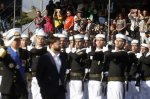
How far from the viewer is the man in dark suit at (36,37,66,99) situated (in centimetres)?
959

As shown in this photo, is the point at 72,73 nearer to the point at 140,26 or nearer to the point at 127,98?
A: the point at 127,98

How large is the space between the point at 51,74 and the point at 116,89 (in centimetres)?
400

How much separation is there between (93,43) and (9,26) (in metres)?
→ 7.55

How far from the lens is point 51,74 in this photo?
31.6ft

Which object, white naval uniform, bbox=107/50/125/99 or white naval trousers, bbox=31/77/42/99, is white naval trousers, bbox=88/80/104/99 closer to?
white naval uniform, bbox=107/50/125/99

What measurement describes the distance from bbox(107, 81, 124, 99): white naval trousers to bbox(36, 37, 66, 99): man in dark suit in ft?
12.4

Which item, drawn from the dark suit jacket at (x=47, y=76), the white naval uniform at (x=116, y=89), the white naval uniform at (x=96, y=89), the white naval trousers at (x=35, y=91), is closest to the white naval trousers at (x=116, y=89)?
the white naval uniform at (x=116, y=89)

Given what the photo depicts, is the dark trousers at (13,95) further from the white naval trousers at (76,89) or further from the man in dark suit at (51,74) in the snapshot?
the white naval trousers at (76,89)

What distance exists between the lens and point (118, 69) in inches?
521

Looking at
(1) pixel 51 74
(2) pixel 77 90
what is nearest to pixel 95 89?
(2) pixel 77 90

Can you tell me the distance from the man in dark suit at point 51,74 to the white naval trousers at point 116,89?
3.78 metres

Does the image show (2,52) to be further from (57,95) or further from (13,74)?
(57,95)

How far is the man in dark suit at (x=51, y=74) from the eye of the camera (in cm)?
959

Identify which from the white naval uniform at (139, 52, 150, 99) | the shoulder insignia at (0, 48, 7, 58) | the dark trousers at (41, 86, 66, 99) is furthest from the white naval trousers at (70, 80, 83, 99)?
the shoulder insignia at (0, 48, 7, 58)
